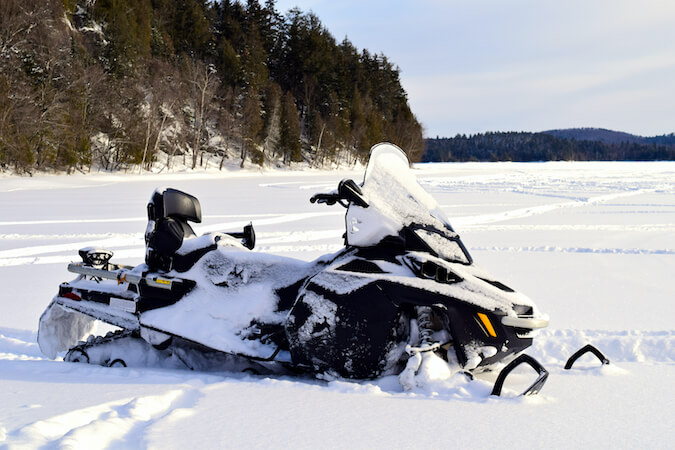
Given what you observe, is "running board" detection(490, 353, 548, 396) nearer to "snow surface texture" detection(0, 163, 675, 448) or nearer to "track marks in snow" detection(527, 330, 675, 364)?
"snow surface texture" detection(0, 163, 675, 448)

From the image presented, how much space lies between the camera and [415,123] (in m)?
77.1

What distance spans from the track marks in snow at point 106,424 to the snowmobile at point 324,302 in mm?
521

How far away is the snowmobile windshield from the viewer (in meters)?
2.44

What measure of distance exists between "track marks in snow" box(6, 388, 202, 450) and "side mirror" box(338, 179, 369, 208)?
1050 mm

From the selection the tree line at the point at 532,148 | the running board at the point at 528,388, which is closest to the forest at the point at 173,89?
the running board at the point at 528,388

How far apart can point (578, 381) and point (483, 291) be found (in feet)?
2.25

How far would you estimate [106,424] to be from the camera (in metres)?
1.88

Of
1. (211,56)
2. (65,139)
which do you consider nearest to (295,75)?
(211,56)

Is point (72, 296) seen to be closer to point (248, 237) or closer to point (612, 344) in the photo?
point (248, 237)

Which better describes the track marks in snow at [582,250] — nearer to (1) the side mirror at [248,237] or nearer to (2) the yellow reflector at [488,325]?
(1) the side mirror at [248,237]

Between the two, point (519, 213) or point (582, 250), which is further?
point (519, 213)

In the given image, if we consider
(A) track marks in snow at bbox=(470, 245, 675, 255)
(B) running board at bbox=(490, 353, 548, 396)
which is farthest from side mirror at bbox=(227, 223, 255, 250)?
(A) track marks in snow at bbox=(470, 245, 675, 255)

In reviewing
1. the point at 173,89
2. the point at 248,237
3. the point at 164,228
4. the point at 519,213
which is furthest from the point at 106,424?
the point at 173,89

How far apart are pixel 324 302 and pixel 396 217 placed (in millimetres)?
502
